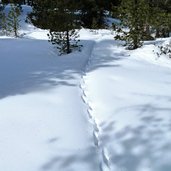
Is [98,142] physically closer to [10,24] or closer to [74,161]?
[74,161]

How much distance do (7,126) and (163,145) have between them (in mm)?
2519

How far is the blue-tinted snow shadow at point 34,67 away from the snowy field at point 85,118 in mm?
27

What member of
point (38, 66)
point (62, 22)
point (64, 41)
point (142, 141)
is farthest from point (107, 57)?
point (142, 141)

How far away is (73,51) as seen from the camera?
1567cm

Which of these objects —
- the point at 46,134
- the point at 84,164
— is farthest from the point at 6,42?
the point at 84,164

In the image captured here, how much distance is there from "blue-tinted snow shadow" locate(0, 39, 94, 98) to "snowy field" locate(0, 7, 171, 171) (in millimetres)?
27

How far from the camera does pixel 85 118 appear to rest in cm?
604

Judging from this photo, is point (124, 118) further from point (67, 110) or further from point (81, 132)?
point (67, 110)

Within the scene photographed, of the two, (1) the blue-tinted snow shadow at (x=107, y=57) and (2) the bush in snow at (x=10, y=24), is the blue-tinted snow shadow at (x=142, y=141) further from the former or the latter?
(2) the bush in snow at (x=10, y=24)

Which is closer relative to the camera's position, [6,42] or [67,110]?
[67,110]

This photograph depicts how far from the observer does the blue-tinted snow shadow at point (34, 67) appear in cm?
864

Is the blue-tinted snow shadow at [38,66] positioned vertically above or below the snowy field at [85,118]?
below

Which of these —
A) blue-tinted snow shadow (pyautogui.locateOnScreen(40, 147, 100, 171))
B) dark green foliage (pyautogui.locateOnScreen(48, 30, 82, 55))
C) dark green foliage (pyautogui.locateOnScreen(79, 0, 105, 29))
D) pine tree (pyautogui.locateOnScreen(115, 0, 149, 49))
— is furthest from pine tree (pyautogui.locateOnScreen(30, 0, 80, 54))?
dark green foliage (pyautogui.locateOnScreen(79, 0, 105, 29))


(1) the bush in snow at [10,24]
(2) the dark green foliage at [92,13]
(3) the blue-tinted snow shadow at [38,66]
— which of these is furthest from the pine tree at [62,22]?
(2) the dark green foliage at [92,13]
